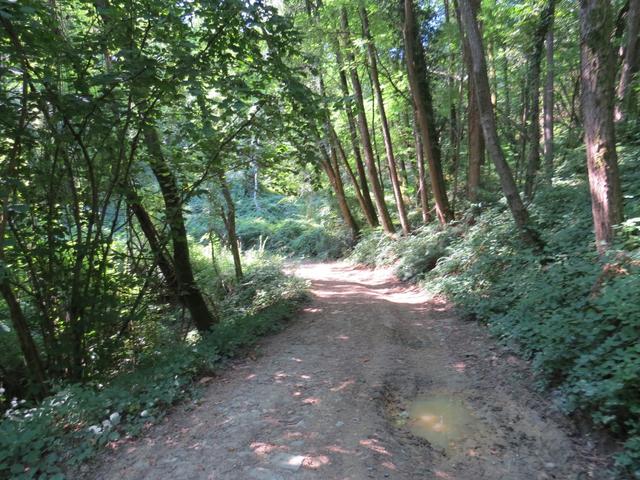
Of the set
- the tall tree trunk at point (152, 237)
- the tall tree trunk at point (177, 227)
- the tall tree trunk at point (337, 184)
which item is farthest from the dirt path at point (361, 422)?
the tall tree trunk at point (337, 184)

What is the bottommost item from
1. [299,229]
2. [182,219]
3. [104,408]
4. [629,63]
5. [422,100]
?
[104,408]

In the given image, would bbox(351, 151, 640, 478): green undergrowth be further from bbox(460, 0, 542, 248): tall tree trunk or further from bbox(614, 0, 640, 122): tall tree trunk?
bbox(614, 0, 640, 122): tall tree trunk

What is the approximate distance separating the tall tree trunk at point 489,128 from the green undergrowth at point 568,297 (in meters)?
0.42

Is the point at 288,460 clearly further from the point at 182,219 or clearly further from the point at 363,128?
the point at 363,128

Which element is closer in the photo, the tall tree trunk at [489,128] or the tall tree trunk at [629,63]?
the tall tree trunk at [489,128]

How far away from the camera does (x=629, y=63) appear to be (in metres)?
9.39

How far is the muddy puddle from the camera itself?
12.5 feet

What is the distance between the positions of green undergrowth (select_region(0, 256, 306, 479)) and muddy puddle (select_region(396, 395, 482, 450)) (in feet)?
8.22

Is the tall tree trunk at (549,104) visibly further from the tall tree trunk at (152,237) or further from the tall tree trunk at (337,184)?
the tall tree trunk at (152,237)

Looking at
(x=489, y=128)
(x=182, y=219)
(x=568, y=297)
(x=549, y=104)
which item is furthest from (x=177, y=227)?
(x=549, y=104)

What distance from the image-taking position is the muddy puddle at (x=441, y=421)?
381 centimetres

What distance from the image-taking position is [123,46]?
5.04 m

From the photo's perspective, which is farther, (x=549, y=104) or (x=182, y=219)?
(x=549, y=104)

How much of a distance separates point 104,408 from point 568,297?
552 cm
